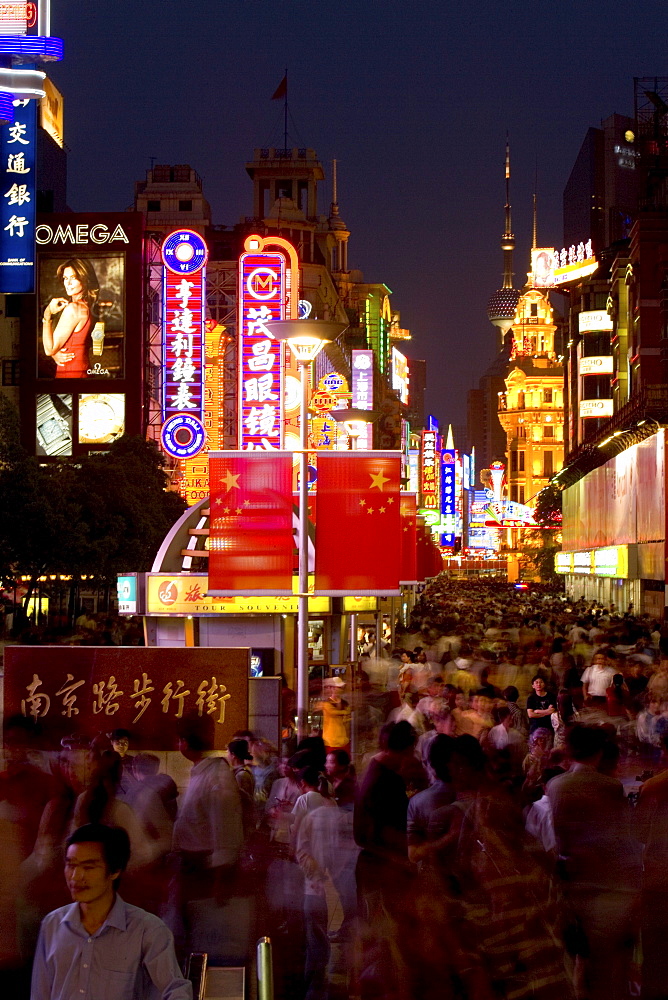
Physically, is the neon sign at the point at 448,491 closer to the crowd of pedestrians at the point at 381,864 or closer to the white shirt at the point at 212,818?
the crowd of pedestrians at the point at 381,864

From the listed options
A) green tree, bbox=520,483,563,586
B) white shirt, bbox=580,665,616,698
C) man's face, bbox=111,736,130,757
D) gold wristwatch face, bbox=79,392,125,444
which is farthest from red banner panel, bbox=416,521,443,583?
green tree, bbox=520,483,563,586

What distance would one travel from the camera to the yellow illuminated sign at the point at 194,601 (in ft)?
64.0

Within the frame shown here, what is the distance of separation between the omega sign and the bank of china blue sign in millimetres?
24548

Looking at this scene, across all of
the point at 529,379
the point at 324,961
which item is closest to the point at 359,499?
the point at 324,961

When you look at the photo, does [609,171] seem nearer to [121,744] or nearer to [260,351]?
[260,351]

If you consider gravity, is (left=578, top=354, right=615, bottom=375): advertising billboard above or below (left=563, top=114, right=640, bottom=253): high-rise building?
below

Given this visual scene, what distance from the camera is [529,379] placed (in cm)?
19412

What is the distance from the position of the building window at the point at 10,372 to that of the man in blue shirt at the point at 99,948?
236ft

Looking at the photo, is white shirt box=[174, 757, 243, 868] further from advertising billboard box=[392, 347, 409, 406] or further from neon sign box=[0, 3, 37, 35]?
advertising billboard box=[392, 347, 409, 406]

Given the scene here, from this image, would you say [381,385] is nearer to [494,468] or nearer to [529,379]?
[494,468]

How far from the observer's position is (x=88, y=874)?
14.4 ft

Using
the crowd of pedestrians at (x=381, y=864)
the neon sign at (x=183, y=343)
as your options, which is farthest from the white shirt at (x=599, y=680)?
the neon sign at (x=183, y=343)

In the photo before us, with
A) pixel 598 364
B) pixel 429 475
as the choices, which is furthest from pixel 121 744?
pixel 429 475

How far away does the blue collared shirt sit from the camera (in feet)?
14.1
